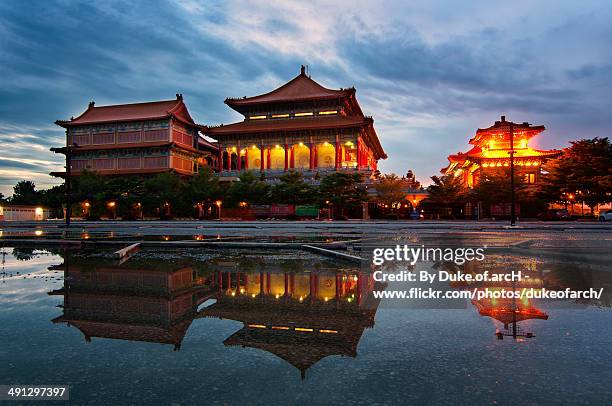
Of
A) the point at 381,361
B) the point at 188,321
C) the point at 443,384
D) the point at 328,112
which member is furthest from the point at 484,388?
the point at 328,112

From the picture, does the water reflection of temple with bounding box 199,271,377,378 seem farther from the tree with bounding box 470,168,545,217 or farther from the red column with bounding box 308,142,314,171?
the red column with bounding box 308,142,314,171

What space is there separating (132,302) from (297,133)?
49181 millimetres

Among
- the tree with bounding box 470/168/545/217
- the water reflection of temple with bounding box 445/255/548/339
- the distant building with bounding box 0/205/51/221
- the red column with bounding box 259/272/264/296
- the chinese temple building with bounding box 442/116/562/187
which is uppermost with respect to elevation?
the chinese temple building with bounding box 442/116/562/187

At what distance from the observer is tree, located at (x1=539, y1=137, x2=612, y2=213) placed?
38719 millimetres

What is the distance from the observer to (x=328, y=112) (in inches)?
2154

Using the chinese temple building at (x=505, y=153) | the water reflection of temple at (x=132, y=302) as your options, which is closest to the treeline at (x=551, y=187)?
the chinese temple building at (x=505, y=153)

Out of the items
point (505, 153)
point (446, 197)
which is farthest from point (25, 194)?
point (505, 153)

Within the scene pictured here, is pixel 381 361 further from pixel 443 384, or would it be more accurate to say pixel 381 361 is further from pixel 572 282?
pixel 572 282

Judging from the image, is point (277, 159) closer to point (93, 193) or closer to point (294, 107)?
point (294, 107)

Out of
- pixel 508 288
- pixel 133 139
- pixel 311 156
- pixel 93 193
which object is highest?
pixel 133 139

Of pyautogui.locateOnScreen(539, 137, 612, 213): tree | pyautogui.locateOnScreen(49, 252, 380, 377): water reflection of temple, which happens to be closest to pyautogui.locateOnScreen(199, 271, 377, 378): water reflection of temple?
pyautogui.locateOnScreen(49, 252, 380, 377): water reflection of temple

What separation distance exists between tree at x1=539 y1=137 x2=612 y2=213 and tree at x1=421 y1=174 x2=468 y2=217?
771cm

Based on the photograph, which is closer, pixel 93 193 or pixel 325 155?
pixel 93 193

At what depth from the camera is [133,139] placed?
2269 inches
